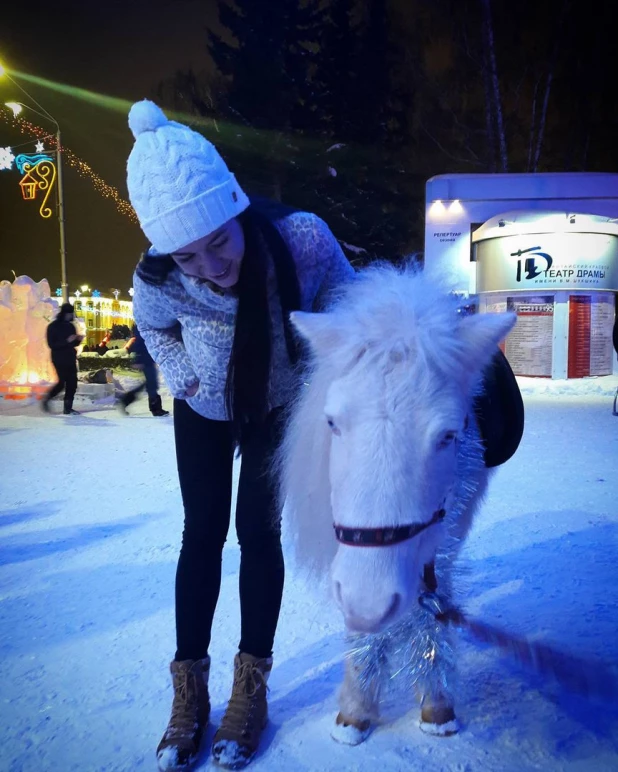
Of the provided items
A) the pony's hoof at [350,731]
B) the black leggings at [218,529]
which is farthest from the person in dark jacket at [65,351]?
the pony's hoof at [350,731]

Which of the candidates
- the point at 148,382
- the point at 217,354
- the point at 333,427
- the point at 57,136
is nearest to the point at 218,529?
the point at 217,354

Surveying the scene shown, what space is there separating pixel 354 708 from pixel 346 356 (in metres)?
1.16

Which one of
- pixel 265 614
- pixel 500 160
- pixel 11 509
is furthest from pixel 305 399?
pixel 500 160

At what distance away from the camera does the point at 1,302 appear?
434 inches

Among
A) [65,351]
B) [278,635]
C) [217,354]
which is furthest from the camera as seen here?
[65,351]

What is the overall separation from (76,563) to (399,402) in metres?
2.55

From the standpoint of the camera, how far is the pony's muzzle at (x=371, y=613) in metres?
1.10

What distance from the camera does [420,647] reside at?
1535 millimetres

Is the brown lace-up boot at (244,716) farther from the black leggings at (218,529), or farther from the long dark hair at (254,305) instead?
the long dark hair at (254,305)

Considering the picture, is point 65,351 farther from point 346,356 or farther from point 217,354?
point 346,356

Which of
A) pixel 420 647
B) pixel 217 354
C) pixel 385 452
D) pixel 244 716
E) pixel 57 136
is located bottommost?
pixel 244 716

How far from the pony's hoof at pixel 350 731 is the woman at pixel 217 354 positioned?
237 millimetres

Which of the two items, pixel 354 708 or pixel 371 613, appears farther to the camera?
pixel 354 708

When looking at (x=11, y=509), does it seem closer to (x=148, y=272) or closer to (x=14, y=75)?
(x=148, y=272)
